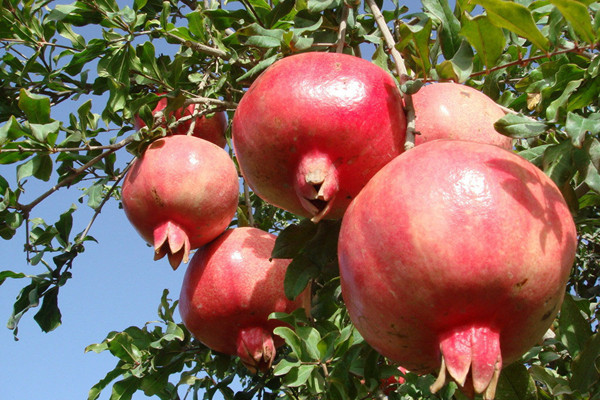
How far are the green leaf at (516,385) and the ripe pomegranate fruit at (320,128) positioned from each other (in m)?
0.53

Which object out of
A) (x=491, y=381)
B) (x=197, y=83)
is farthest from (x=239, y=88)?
(x=491, y=381)

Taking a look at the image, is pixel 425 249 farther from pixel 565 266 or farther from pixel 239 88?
pixel 239 88

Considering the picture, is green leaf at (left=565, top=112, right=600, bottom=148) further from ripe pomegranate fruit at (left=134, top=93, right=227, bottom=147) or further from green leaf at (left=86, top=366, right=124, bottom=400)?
green leaf at (left=86, top=366, right=124, bottom=400)

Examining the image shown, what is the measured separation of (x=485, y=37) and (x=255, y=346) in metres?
1.03

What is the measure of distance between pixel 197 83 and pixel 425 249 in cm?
163

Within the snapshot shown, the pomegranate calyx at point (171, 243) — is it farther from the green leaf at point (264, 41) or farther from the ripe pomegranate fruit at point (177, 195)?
the green leaf at point (264, 41)

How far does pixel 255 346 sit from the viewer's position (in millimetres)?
1688

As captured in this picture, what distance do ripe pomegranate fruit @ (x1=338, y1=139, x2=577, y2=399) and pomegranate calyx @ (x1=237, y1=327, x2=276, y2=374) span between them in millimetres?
809

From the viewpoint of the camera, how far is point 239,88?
225 centimetres

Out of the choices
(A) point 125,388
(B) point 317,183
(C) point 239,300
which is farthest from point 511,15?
(A) point 125,388

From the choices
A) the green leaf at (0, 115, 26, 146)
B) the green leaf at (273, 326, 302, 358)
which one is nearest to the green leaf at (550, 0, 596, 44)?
the green leaf at (273, 326, 302, 358)

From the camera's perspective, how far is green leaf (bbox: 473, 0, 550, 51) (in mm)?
1013

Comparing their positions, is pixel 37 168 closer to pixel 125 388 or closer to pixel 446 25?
pixel 125 388

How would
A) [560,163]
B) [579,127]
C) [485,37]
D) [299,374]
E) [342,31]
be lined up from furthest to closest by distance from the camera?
[299,374] < [342,31] < [485,37] < [560,163] < [579,127]
